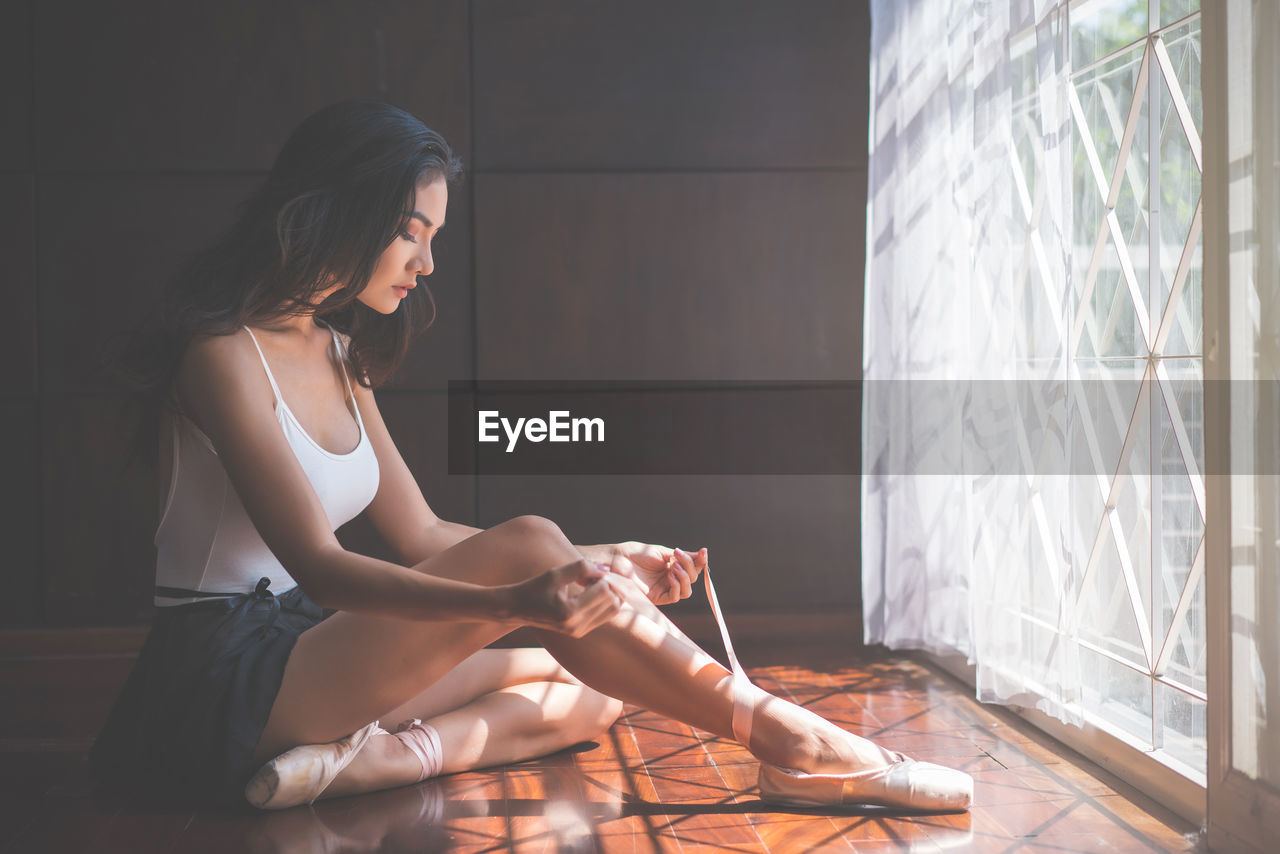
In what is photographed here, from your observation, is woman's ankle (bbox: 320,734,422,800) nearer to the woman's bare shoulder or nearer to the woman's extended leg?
the woman's extended leg

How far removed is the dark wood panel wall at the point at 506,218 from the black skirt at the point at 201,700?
4.65 ft

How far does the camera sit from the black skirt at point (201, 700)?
172 cm

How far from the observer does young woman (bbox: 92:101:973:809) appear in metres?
1.68

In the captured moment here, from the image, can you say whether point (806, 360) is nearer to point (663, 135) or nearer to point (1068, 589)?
point (663, 135)

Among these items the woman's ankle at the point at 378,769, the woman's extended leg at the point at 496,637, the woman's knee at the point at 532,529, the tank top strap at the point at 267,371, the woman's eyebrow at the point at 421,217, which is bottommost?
the woman's ankle at the point at 378,769

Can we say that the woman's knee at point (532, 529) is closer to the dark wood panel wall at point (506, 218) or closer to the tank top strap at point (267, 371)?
the tank top strap at point (267, 371)

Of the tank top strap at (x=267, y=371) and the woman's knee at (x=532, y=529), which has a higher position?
the tank top strap at (x=267, y=371)

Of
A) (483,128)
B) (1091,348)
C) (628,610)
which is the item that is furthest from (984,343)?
(483,128)

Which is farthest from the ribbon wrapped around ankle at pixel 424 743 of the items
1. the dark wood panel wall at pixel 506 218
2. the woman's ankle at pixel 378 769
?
the dark wood panel wall at pixel 506 218

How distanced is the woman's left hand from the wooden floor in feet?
1.20

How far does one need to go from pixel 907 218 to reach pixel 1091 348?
90 centimetres

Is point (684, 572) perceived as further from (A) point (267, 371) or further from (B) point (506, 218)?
(B) point (506, 218)

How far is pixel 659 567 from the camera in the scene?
194 cm

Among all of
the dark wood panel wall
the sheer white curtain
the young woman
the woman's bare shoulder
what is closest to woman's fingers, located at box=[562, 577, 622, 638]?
the young woman
